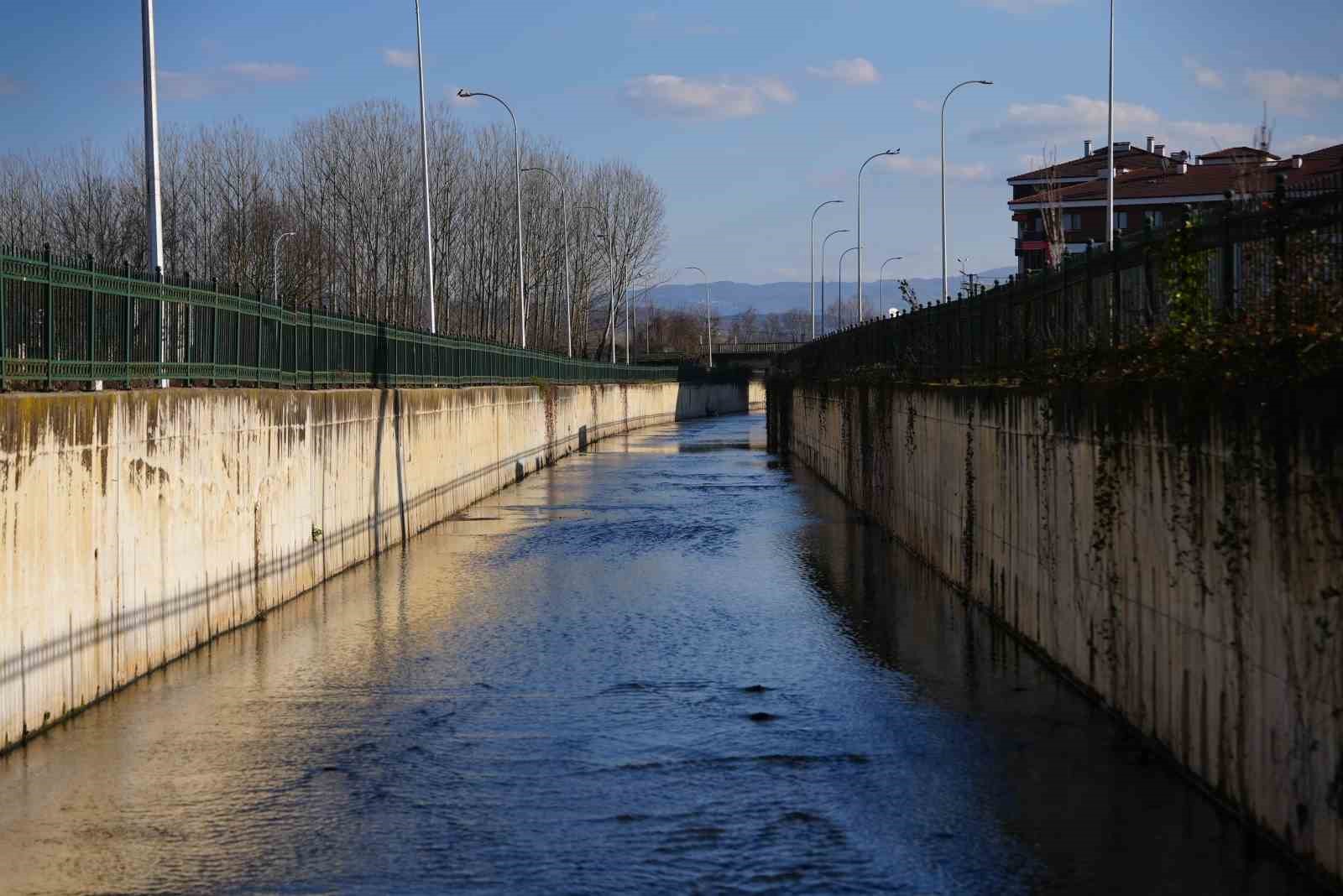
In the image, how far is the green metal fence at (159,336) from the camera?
516 inches

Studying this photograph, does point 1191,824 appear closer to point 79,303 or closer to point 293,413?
point 79,303

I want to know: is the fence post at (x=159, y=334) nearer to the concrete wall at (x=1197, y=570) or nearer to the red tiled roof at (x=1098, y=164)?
the concrete wall at (x=1197, y=570)

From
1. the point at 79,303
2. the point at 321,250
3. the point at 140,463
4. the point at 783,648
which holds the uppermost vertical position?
the point at 321,250

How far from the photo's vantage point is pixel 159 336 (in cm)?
1650

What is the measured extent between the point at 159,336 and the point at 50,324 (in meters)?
3.14

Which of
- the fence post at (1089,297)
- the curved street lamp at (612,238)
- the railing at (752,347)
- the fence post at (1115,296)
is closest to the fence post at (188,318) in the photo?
the fence post at (1089,297)

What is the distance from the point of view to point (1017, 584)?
1648 centimetres

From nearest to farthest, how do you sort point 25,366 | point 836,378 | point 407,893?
point 407,893 → point 25,366 → point 836,378

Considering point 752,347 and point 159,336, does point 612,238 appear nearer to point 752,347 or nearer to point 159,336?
point 752,347

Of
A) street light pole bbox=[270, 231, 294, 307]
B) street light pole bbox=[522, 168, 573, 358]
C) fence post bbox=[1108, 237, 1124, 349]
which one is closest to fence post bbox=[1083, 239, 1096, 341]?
fence post bbox=[1108, 237, 1124, 349]

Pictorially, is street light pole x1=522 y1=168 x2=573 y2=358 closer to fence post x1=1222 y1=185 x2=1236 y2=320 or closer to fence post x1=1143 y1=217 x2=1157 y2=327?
fence post x1=1143 y1=217 x2=1157 y2=327

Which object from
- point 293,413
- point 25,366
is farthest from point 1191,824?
point 293,413

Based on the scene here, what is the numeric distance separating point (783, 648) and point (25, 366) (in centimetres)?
726

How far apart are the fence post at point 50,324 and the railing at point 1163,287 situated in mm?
8208
